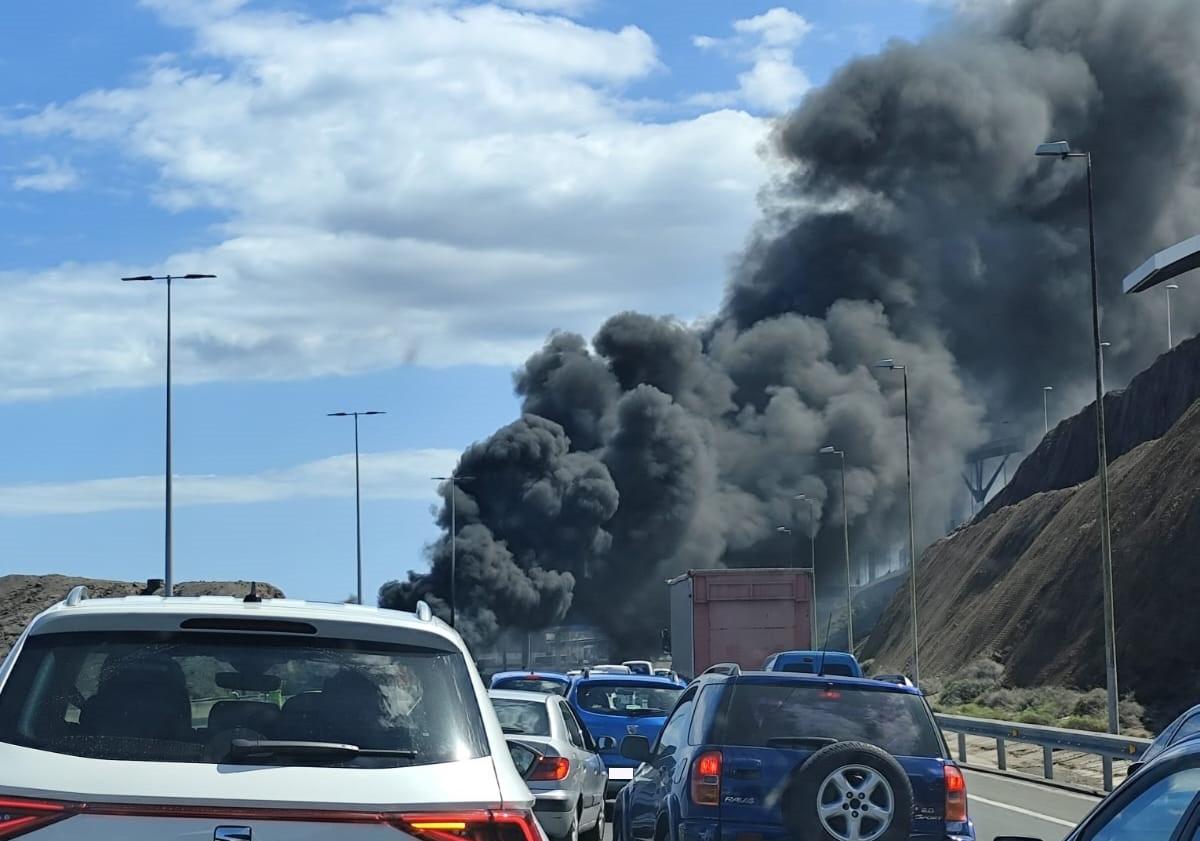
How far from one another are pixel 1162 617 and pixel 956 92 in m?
67.4

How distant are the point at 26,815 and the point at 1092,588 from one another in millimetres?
51026

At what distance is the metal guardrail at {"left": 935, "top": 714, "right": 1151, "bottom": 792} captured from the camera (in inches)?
784

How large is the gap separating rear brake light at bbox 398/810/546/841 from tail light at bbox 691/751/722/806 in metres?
4.68

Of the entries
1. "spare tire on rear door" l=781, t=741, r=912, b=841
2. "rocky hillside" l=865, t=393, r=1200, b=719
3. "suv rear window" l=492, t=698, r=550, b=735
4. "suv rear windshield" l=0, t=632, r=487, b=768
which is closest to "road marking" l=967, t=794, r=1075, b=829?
"suv rear window" l=492, t=698, r=550, b=735

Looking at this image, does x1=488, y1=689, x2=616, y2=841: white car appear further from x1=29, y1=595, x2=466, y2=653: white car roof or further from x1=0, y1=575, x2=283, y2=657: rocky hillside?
x1=0, y1=575, x2=283, y2=657: rocky hillside

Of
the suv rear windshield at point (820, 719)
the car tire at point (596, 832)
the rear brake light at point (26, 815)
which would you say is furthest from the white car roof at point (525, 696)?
the rear brake light at point (26, 815)

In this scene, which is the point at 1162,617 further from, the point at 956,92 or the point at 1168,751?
the point at 956,92

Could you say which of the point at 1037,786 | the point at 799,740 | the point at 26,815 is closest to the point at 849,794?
the point at 799,740

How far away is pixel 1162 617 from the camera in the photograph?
46188 millimetres

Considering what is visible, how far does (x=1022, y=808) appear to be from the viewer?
725 inches

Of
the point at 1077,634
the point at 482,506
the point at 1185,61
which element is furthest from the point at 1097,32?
the point at 1077,634

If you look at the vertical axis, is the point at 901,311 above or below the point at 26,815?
above

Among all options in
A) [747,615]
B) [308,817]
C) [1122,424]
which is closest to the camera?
[308,817]

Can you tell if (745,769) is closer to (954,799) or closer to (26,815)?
(954,799)
